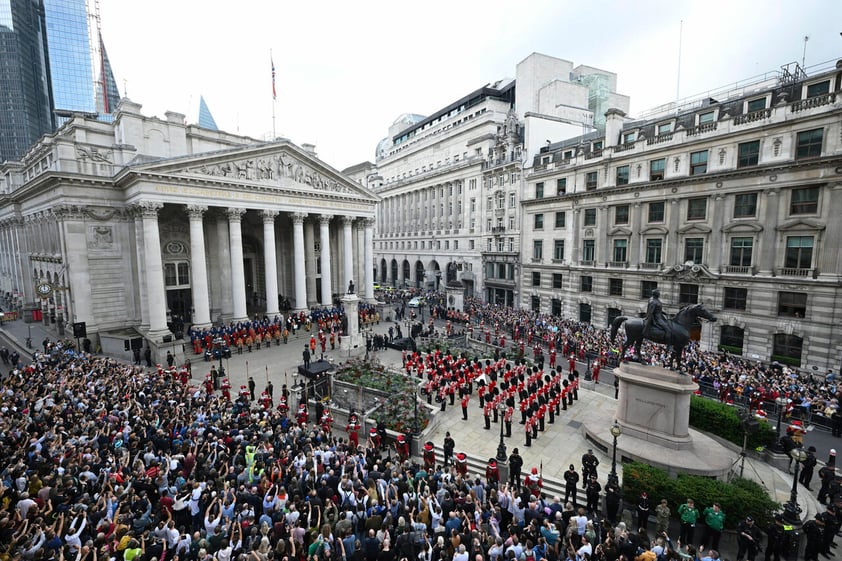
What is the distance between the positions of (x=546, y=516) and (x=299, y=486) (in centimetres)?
649

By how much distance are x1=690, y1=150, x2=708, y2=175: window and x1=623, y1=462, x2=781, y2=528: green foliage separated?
81.8 feet

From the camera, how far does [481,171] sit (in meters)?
50.9

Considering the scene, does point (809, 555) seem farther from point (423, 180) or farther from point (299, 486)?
point (423, 180)

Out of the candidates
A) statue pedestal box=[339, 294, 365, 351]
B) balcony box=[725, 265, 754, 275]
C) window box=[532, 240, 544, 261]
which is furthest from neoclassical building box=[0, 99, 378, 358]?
balcony box=[725, 265, 754, 275]

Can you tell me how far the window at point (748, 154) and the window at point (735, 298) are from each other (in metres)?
8.64

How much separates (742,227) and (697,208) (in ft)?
10.9

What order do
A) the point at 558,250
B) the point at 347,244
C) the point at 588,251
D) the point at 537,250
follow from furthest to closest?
the point at 537,250, the point at 347,244, the point at 558,250, the point at 588,251

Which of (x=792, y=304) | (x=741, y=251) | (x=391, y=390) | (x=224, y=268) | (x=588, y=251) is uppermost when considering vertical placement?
(x=741, y=251)

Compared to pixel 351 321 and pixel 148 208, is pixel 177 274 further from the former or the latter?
pixel 351 321

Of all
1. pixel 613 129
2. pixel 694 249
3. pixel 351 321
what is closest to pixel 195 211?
pixel 351 321

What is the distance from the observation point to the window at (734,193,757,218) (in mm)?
26498

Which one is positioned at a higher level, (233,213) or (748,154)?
(748,154)

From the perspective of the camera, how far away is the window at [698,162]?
2861cm

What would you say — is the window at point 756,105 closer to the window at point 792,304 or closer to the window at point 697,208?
the window at point 697,208
